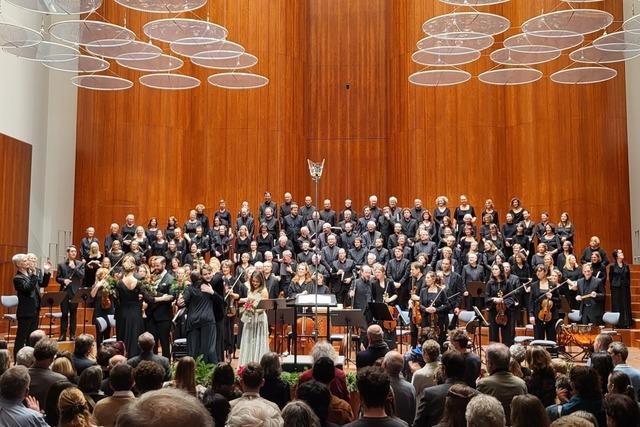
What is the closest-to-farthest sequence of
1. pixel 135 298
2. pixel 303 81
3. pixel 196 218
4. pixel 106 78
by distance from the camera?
pixel 135 298 < pixel 106 78 < pixel 196 218 < pixel 303 81

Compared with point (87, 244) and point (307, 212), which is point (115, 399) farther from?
point (307, 212)

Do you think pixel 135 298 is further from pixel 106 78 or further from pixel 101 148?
pixel 101 148

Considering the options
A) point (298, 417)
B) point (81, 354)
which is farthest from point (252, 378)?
point (81, 354)

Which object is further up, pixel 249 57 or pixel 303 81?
pixel 303 81

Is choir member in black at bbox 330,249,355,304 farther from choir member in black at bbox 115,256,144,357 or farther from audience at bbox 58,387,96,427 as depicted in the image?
audience at bbox 58,387,96,427

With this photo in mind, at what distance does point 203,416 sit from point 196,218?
15111 millimetres

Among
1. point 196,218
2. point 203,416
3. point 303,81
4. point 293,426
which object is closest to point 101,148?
point 196,218

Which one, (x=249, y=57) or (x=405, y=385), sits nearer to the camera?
(x=405, y=385)

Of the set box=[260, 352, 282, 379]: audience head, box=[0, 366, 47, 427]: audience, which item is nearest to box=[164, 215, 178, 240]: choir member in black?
box=[260, 352, 282, 379]: audience head

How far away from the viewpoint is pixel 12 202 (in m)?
16.1

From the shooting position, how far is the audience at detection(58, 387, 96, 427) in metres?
3.62

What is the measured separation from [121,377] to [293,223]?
11.9 m

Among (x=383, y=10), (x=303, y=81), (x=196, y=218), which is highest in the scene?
(x=383, y=10)

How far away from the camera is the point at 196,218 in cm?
1638
